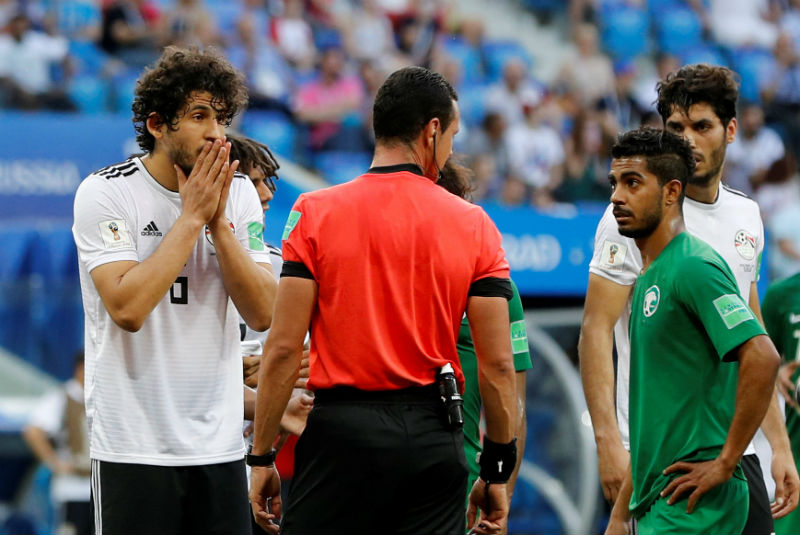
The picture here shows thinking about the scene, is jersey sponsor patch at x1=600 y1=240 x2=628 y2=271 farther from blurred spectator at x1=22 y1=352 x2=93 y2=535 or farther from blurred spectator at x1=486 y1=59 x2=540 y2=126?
blurred spectator at x1=486 y1=59 x2=540 y2=126

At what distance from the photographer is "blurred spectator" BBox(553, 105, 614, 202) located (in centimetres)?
1241

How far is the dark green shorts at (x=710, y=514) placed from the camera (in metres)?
4.04

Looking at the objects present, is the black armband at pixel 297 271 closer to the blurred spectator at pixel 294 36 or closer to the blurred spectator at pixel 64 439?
the blurred spectator at pixel 64 439

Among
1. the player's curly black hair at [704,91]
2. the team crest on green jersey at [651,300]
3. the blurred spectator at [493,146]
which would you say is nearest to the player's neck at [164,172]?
the team crest on green jersey at [651,300]

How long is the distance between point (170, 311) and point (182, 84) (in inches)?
29.1

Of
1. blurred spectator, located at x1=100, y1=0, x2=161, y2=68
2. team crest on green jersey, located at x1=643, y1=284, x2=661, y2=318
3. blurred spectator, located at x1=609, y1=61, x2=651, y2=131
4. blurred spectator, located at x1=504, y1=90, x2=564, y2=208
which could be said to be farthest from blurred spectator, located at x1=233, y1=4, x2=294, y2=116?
team crest on green jersey, located at x1=643, y1=284, x2=661, y2=318

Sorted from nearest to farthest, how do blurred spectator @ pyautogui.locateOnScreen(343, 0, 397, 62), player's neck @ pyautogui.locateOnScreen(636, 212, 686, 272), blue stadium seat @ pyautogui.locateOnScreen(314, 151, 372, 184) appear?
player's neck @ pyautogui.locateOnScreen(636, 212, 686, 272) → blue stadium seat @ pyautogui.locateOnScreen(314, 151, 372, 184) → blurred spectator @ pyautogui.locateOnScreen(343, 0, 397, 62)

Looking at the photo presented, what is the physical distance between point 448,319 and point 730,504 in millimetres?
1164

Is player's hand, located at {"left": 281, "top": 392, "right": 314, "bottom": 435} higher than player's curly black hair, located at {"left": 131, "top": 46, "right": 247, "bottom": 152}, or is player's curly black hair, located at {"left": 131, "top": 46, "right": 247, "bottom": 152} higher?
player's curly black hair, located at {"left": 131, "top": 46, "right": 247, "bottom": 152}

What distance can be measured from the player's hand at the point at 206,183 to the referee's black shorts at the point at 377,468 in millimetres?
740

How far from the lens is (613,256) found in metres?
4.87

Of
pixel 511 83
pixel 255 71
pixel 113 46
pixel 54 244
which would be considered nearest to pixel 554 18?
pixel 511 83

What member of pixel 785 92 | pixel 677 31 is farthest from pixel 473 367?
pixel 677 31

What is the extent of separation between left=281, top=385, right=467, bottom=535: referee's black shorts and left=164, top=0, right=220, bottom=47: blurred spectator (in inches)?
362
